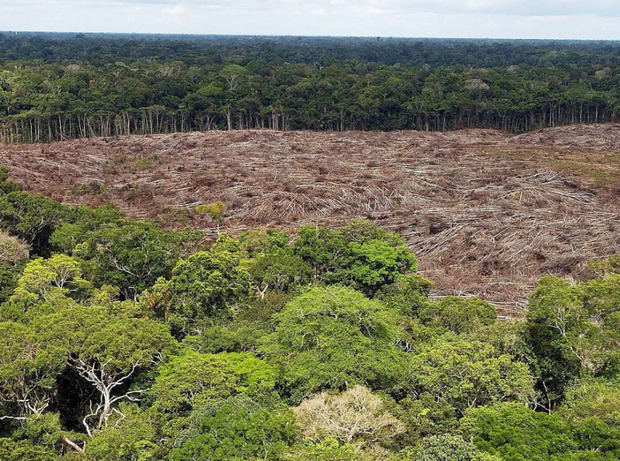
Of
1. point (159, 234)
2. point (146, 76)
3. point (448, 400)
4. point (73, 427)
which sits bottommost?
point (73, 427)

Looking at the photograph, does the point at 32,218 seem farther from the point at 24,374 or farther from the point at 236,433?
the point at 236,433

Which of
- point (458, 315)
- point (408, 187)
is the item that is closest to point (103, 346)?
point (458, 315)

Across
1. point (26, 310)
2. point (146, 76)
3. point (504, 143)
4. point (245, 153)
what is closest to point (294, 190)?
point (245, 153)

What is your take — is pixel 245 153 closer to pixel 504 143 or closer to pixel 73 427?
pixel 504 143

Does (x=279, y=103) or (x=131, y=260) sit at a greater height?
(x=279, y=103)

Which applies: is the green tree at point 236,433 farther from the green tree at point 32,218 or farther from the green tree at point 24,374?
the green tree at point 32,218

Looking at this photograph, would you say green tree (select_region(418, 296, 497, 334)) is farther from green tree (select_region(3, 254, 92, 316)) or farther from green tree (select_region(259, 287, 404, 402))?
green tree (select_region(3, 254, 92, 316))

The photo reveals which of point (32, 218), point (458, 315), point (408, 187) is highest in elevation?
point (32, 218)
